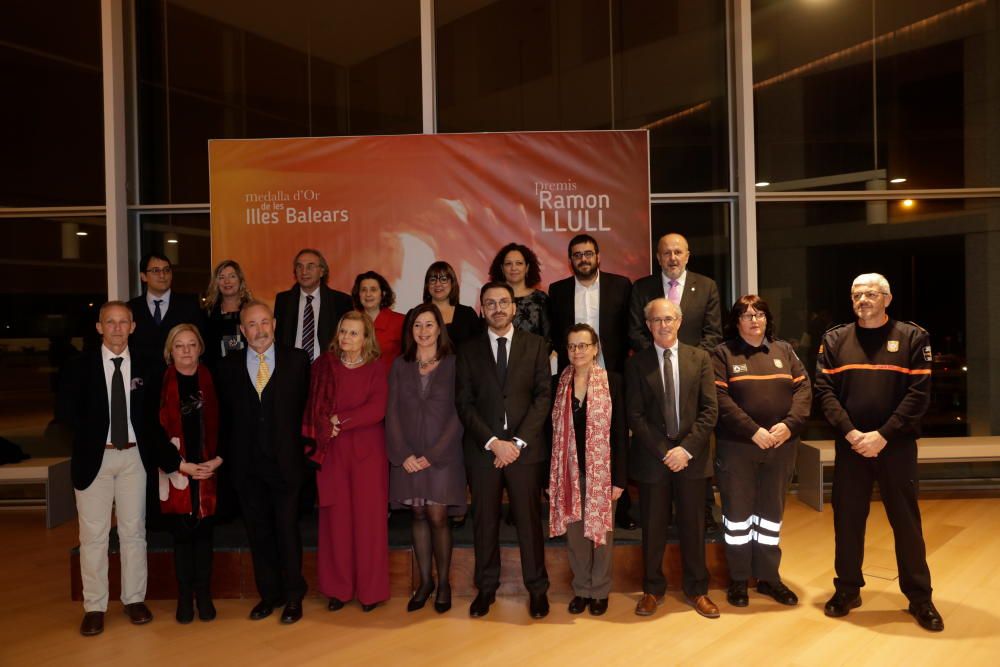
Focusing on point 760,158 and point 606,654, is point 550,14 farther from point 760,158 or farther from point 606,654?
point 606,654

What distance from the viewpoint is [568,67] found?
20.1ft

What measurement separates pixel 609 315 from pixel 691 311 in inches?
18.6

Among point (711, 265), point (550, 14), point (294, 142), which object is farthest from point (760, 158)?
point (294, 142)

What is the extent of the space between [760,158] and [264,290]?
4.40 meters

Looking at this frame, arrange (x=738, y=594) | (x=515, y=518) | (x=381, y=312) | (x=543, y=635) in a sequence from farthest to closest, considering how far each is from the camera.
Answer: (x=381, y=312) → (x=738, y=594) → (x=515, y=518) → (x=543, y=635)

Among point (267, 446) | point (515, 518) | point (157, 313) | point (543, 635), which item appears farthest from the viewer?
point (157, 313)

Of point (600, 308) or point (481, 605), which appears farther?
point (600, 308)

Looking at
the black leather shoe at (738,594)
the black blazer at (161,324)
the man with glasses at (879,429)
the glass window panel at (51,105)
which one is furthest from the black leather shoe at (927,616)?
the glass window panel at (51,105)

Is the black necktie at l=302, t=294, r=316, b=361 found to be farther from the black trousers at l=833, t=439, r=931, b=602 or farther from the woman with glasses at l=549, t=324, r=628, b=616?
the black trousers at l=833, t=439, r=931, b=602

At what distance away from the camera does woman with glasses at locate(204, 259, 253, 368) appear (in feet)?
13.9

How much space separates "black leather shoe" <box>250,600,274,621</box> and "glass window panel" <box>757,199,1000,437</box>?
4680 mm

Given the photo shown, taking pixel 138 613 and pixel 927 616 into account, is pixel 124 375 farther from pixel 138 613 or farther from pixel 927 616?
pixel 927 616

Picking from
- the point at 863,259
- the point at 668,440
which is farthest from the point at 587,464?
the point at 863,259

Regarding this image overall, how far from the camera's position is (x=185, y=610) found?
3541 mm
